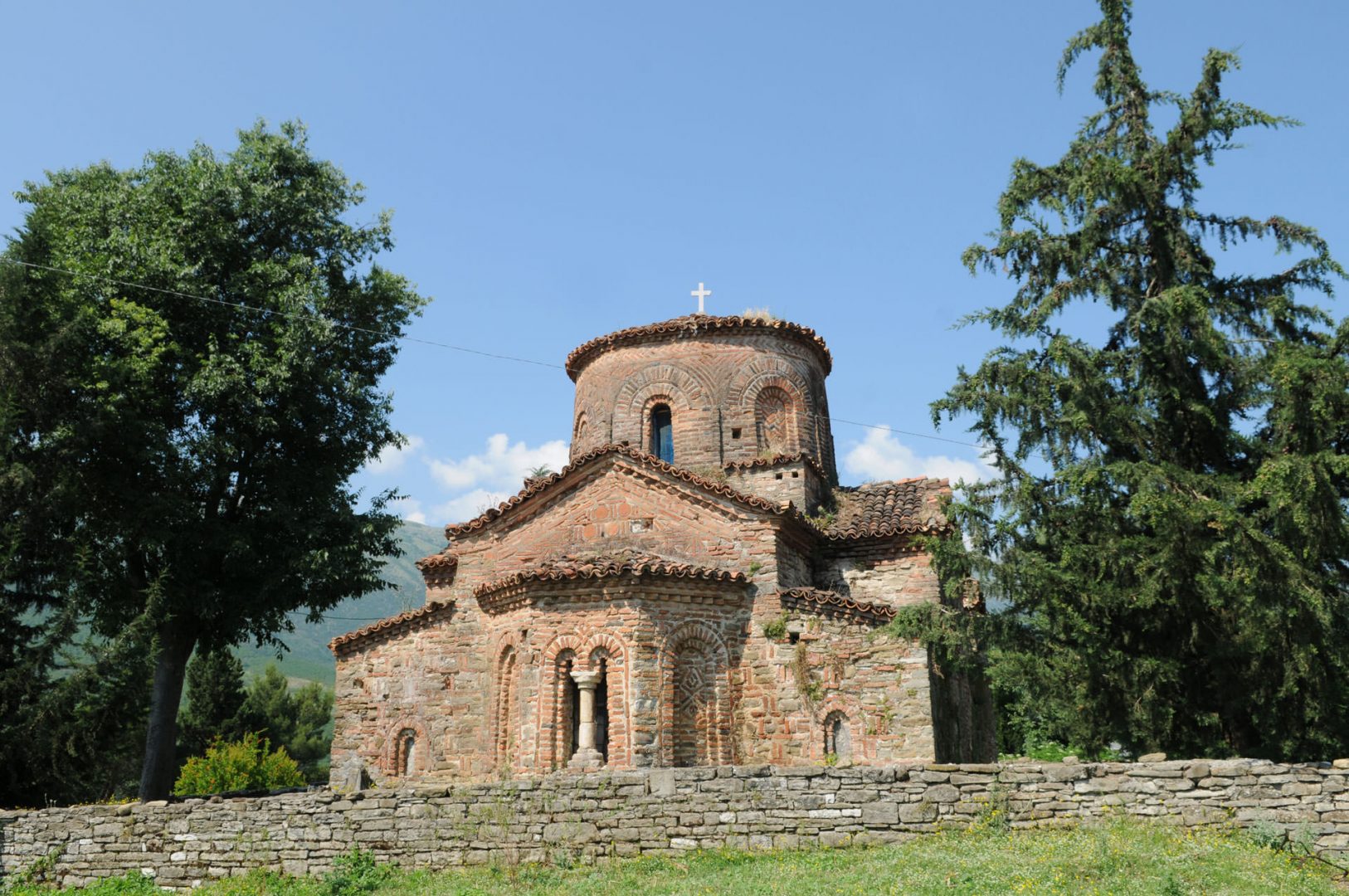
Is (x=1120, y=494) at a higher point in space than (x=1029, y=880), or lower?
higher

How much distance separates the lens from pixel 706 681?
12414mm

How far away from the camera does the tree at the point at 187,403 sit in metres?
14.1

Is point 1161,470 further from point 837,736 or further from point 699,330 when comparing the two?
point 699,330

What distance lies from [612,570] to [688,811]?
395 cm

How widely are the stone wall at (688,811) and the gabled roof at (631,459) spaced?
5182 millimetres

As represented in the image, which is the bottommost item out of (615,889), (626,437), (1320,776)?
(615,889)

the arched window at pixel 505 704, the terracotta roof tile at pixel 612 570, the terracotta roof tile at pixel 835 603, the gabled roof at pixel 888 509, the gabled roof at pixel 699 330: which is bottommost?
the arched window at pixel 505 704

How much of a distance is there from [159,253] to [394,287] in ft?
12.7

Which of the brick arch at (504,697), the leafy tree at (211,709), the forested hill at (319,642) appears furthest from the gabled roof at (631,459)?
the forested hill at (319,642)

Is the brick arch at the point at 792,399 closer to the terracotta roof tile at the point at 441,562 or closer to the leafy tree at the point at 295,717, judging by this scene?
the terracotta roof tile at the point at 441,562

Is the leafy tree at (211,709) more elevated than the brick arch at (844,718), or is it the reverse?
the leafy tree at (211,709)

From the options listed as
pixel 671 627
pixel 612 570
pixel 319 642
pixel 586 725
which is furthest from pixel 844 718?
pixel 319 642

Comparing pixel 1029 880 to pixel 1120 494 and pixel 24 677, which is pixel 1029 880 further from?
pixel 24 677

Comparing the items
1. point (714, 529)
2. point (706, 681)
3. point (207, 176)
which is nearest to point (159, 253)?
point (207, 176)
